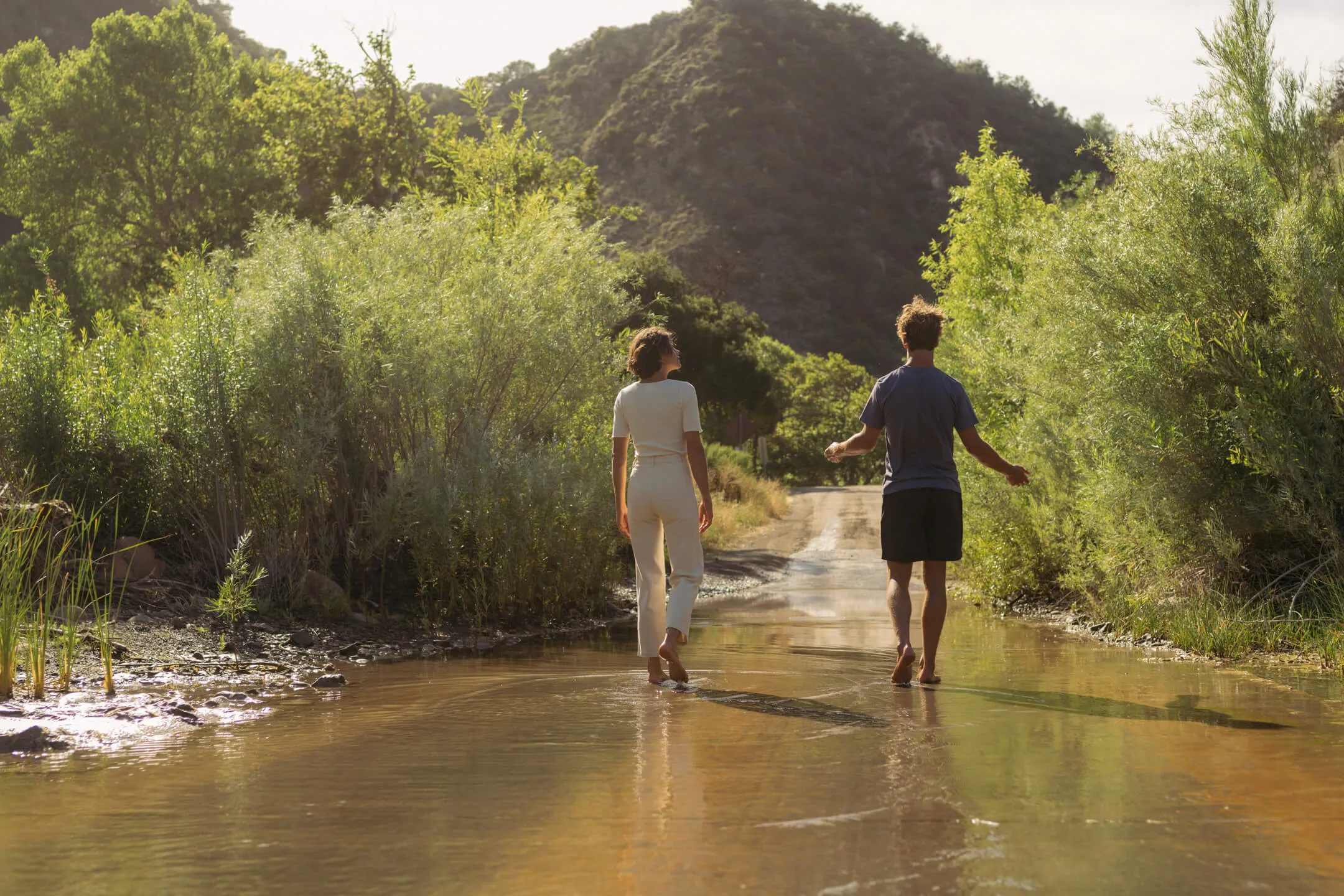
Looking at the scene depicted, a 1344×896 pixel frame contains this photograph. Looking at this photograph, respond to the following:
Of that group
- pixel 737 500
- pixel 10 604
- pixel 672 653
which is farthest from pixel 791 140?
pixel 10 604

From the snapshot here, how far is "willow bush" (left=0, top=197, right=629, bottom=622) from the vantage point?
10.3m

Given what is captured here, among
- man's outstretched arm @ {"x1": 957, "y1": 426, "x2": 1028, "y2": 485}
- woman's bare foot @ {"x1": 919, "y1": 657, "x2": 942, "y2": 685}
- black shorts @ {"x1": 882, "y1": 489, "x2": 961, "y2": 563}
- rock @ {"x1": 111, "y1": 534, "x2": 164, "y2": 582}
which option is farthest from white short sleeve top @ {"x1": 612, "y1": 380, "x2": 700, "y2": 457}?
rock @ {"x1": 111, "y1": 534, "x2": 164, "y2": 582}

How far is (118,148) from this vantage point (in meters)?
39.1

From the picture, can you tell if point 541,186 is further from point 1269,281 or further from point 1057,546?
point 1269,281

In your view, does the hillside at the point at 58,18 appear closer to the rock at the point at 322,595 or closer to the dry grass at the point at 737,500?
the dry grass at the point at 737,500

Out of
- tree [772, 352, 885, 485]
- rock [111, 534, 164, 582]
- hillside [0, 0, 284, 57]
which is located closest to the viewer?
rock [111, 534, 164, 582]

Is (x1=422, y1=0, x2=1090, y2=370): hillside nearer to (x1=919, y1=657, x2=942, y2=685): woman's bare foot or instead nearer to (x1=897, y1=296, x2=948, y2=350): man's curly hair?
(x1=897, y1=296, x2=948, y2=350): man's curly hair

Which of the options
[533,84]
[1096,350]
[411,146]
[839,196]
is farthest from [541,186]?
[533,84]

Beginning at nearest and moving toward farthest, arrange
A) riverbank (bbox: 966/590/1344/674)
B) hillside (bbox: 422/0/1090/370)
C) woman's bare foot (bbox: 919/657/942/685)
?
1. woman's bare foot (bbox: 919/657/942/685)
2. riverbank (bbox: 966/590/1344/674)
3. hillside (bbox: 422/0/1090/370)

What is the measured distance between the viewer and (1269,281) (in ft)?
30.0

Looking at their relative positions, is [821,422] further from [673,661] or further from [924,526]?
[673,661]

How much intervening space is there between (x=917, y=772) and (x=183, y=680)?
4.85m

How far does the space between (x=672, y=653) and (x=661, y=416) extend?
1.37 m

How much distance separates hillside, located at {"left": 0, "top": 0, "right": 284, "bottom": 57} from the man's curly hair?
5796 centimetres
